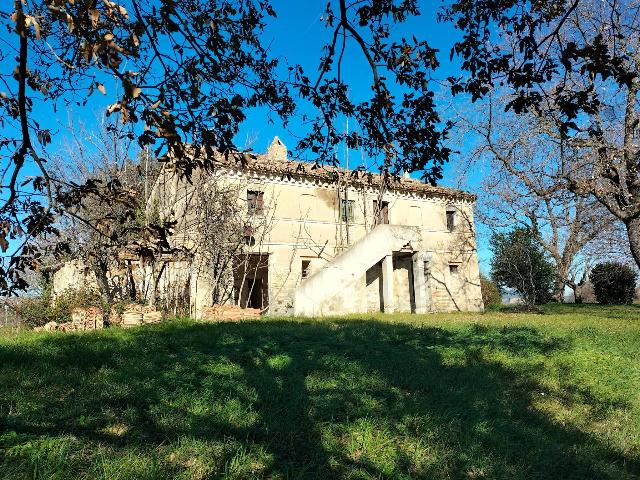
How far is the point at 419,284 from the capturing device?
759 inches

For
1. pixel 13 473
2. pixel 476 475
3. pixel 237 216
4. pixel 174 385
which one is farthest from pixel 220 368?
pixel 237 216

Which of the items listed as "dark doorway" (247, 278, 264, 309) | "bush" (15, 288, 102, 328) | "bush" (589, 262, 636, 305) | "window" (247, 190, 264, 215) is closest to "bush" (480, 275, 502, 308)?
"bush" (589, 262, 636, 305)

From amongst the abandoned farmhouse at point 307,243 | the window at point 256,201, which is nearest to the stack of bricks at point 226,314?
the abandoned farmhouse at point 307,243

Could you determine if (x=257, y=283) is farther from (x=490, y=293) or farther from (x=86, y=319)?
(x=490, y=293)

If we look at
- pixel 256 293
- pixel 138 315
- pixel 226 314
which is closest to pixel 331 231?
pixel 256 293

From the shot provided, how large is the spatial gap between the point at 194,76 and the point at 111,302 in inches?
394

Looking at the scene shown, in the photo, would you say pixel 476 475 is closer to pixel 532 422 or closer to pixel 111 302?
pixel 532 422

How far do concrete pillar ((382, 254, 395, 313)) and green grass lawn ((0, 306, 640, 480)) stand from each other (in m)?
9.38

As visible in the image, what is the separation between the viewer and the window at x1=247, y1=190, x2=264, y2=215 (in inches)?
805

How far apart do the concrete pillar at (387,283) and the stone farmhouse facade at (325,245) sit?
0.13 ft

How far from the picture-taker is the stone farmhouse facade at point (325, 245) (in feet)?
52.2

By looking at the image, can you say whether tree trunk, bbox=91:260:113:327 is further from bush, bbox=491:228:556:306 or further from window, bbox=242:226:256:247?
bush, bbox=491:228:556:306

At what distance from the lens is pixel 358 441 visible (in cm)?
426

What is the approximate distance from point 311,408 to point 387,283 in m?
13.2
